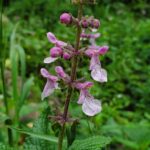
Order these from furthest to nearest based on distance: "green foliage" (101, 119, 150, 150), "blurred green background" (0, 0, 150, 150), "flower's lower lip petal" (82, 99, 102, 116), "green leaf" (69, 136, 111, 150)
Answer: "blurred green background" (0, 0, 150, 150)
"green foliage" (101, 119, 150, 150)
"green leaf" (69, 136, 111, 150)
"flower's lower lip petal" (82, 99, 102, 116)

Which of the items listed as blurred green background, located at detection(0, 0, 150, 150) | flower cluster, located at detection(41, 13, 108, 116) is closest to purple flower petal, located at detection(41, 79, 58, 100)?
flower cluster, located at detection(41, 13, 108, 116)

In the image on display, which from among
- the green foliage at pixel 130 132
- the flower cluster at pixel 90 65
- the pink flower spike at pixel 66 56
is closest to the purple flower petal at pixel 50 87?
the flower cluster at pixel 90 65

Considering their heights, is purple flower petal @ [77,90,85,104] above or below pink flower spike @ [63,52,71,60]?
below

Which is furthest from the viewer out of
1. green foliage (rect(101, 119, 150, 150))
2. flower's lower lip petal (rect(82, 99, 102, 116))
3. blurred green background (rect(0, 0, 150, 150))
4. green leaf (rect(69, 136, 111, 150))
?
blurred green background (rect(0, 0, 150, 150))

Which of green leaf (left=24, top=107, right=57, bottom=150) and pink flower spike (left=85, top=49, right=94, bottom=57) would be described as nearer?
pink flower spike (left=85, top=49, right=94, bottom=57)

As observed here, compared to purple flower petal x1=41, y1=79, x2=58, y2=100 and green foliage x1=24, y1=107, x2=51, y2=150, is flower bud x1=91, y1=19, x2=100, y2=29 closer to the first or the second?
purple flower petal x1=41, y1=79, x2=58, y2=100

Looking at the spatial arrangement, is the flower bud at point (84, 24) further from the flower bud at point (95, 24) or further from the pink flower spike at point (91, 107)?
the pink flower spike at point (91, 107)

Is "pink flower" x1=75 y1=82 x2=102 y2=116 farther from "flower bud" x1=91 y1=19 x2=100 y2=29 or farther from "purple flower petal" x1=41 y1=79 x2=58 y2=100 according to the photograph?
"flower bud" x1=91 y1=19 x2=100 y2=29

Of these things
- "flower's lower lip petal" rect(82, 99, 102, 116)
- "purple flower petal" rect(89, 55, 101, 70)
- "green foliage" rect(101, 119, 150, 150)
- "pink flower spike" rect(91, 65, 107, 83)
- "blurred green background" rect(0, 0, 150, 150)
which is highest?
"purple flower petal" rect(89, 55, 101, 70)

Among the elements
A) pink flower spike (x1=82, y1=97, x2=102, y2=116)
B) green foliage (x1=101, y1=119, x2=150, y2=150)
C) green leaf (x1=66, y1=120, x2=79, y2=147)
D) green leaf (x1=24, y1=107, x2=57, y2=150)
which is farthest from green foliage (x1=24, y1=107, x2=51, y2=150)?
green foliage (x1=101, y1=119, x2=150, y2=150)
